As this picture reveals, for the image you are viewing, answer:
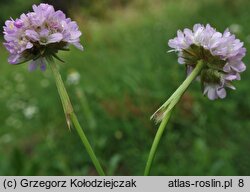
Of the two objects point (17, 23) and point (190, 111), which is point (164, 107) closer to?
point (17, 23)

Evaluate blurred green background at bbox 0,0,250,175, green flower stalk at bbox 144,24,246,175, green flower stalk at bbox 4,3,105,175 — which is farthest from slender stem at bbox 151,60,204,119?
blurred green background at bbox 0,0,250,175

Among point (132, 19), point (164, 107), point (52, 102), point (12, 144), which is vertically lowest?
point (164, 107)

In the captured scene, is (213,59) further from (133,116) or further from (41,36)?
(133,116)

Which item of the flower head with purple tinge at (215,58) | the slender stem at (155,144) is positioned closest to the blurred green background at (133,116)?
the flower head with purple tinge at (215,58)

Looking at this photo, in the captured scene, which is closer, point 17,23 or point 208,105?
point 17,23

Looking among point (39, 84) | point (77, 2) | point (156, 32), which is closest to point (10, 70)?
point (39, 84)

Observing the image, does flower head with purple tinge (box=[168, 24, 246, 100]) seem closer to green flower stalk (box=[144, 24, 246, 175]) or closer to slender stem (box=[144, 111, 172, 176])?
green flower stalk (box=[144, 24, 246, 175])
